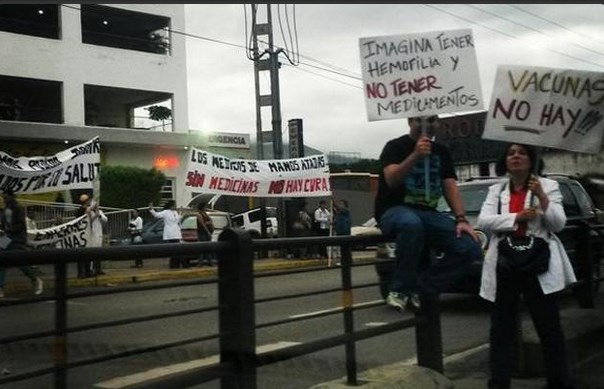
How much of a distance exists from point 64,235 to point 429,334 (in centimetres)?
292

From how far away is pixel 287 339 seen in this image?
17.6 ft

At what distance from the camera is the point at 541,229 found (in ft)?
15.8

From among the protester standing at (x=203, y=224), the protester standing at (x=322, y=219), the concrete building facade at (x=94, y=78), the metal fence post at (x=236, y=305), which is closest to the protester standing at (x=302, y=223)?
the protester standing at (x=322, y=219)

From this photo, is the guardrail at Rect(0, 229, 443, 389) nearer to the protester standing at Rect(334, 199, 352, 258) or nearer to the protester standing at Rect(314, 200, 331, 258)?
the protester standing at Rect(334, 199, 352, 258)

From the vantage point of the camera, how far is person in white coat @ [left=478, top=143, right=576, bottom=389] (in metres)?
4.76

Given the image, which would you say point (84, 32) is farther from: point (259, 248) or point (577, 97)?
point (577, 97)

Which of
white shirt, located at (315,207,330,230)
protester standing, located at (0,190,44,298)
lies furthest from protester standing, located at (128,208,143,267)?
white shirt, located at (315,207,330,230)

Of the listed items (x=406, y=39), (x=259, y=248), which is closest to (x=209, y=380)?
(x=259, y=248)

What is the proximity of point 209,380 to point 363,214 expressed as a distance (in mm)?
10320

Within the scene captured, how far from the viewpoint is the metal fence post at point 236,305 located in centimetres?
402

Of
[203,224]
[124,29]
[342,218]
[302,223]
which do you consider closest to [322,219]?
[302,223]

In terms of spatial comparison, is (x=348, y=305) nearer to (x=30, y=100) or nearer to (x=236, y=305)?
(x=236, y=305)

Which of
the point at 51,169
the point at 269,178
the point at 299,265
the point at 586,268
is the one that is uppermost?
the point at 269,178

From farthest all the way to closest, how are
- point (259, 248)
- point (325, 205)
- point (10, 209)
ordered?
point (325, 205) < point (10, 209) < point (259, 248)
